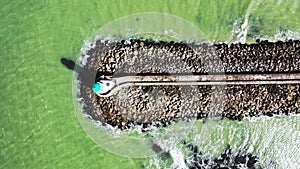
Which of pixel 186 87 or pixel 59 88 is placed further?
pixel 59 88

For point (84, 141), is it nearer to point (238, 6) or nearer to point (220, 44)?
point (220, 44)

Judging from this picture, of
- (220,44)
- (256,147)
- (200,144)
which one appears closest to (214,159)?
(200,144)

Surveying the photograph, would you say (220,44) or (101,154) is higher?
(220,44)

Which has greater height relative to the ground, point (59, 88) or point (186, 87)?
point (186, 87)
